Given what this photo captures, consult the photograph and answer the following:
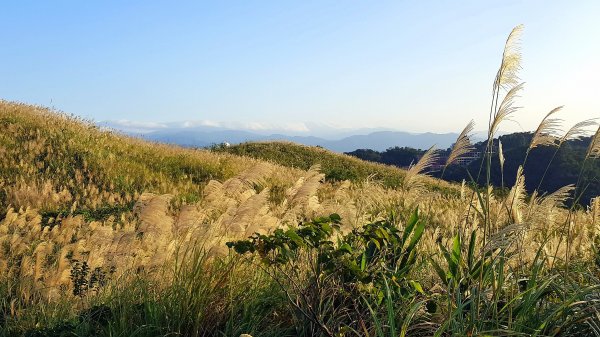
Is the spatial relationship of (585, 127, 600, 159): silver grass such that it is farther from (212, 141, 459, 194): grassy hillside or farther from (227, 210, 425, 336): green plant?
(212, 141, 459, 194): grassy hillside

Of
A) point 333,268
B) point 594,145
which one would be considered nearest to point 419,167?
point 333,268

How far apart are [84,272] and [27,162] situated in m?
8.96

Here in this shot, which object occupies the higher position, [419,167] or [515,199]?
[419,167]

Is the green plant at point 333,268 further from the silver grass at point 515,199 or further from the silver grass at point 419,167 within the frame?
the silver grass at point 515,199

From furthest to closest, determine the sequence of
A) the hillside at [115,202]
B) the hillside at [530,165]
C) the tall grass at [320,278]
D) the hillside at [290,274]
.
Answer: the hillside at [530,165] < the hillside at [115,202] < the hillside at [290,274] < the tall grass at [320,278]

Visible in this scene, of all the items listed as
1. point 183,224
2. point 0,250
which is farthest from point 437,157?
point 0,250

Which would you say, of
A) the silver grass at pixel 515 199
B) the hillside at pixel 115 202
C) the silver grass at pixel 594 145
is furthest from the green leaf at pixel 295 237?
the silver grass at pixel 594 145

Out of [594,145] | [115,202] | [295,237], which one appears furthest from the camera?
[115,202]

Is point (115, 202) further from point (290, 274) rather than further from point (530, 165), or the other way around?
point (530, 165)

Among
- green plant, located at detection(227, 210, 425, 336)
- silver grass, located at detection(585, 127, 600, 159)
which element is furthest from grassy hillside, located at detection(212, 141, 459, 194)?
green plant, located at detection(227, 210, 425, 336)

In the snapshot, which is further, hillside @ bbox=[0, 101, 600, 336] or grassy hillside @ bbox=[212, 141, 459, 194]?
grassy hillside @ bbox=[212, 141, 459, 194]

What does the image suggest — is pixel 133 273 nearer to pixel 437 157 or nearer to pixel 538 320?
pixel 437 157

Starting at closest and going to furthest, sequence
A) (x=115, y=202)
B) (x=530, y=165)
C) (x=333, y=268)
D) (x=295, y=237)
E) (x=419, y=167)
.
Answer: (x=295, y=237) → (x=333, y=268) → (x=419, y=167) → (x=115, y=202) → (x=530, y=165)

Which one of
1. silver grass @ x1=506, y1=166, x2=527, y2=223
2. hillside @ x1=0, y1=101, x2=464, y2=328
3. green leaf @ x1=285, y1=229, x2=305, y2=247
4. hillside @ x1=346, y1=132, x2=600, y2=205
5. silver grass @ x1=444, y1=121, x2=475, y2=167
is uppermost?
silver grass @ x1=444, y1=121, x2=475, y2=167
